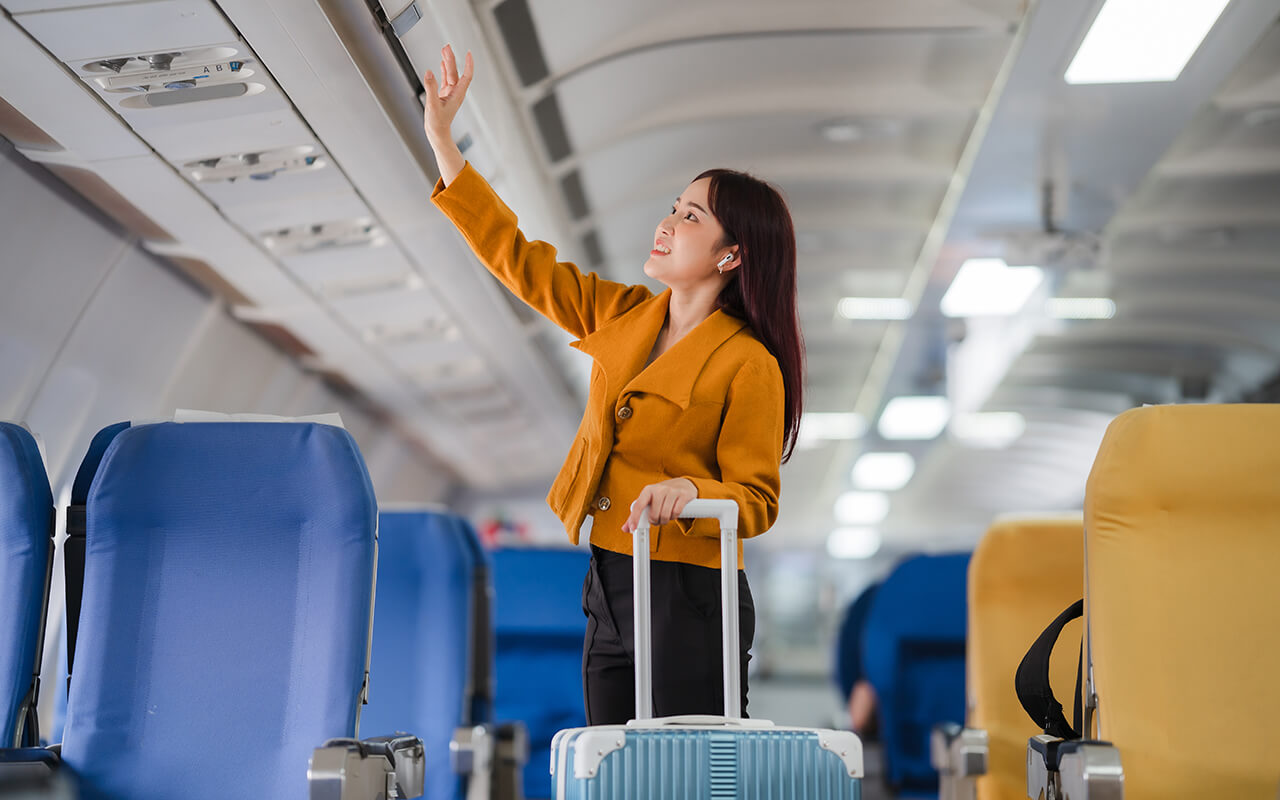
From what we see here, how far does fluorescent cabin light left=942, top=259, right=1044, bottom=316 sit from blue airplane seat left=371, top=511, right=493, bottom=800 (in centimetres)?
402

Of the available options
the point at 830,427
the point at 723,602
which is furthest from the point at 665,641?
the point at 830,427

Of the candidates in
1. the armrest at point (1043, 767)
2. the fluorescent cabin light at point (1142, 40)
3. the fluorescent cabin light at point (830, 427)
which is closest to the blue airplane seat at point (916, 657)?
the fluorescent cabin light at point (1142, 40)

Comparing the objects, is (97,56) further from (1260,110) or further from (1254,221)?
(1254,221)

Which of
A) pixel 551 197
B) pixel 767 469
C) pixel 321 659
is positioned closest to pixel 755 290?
pixel 767 469

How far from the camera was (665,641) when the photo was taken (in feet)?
7.23

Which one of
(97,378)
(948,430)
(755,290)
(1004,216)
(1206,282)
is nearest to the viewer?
(755,290)

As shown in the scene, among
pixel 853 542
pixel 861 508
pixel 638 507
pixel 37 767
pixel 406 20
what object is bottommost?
pixel 37 767

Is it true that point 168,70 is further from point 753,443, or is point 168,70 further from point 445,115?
point 753,443

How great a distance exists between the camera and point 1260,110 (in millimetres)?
5145

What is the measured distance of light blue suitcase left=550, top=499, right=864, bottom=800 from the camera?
1.96 metres

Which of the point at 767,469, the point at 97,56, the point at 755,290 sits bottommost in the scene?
A: the point at 767,469

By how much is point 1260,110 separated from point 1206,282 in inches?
98.7

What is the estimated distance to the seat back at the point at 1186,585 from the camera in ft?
7.35

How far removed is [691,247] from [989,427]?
30.7 feet
